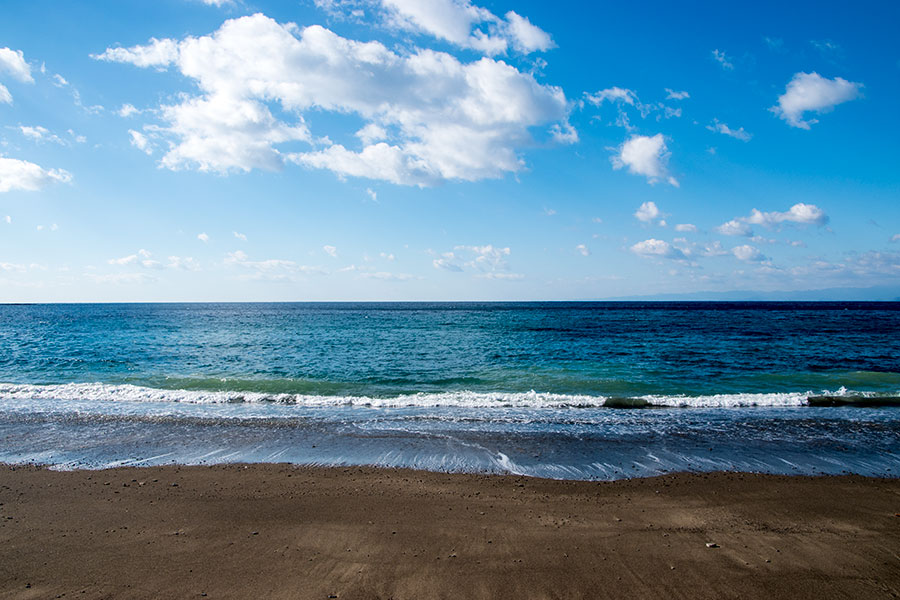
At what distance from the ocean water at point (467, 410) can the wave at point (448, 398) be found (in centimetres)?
11

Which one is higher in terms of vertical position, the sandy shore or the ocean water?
the sandy shore

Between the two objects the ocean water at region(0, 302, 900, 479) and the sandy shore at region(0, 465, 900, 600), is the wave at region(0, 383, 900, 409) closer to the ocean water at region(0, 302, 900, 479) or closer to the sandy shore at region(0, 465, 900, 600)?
the ocean water at region(0, 302, 900, 479)

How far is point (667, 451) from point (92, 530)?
12.2 metres

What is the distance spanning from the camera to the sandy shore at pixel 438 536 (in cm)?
561

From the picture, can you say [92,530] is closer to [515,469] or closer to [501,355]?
[515,469]

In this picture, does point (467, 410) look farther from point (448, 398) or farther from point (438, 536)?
point (438, 536)

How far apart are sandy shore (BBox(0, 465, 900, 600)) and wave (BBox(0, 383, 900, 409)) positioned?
780 centimetres

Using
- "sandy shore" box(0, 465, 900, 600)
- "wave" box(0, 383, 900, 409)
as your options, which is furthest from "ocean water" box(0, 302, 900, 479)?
"sandy shore" box(0, 465, 900, 600)

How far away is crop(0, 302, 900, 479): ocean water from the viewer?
1092cm

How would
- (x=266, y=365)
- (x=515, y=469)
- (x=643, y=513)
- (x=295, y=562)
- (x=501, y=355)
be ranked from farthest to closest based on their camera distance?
(x=501, y=355) < (x=266, y=365) < (x=515, y=469) < (x=643, y=513) < (x=295, y=562)

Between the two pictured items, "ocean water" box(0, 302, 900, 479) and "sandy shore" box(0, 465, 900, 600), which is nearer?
"sandy shore" box(0, 465, 900, 600)

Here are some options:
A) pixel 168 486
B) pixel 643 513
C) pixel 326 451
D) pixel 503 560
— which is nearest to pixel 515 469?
pixel 643 513

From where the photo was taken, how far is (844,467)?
33.2ft

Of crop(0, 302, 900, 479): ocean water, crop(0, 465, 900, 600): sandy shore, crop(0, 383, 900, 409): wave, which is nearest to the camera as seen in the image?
crop(0, 465, 900, 600): sandy shore
